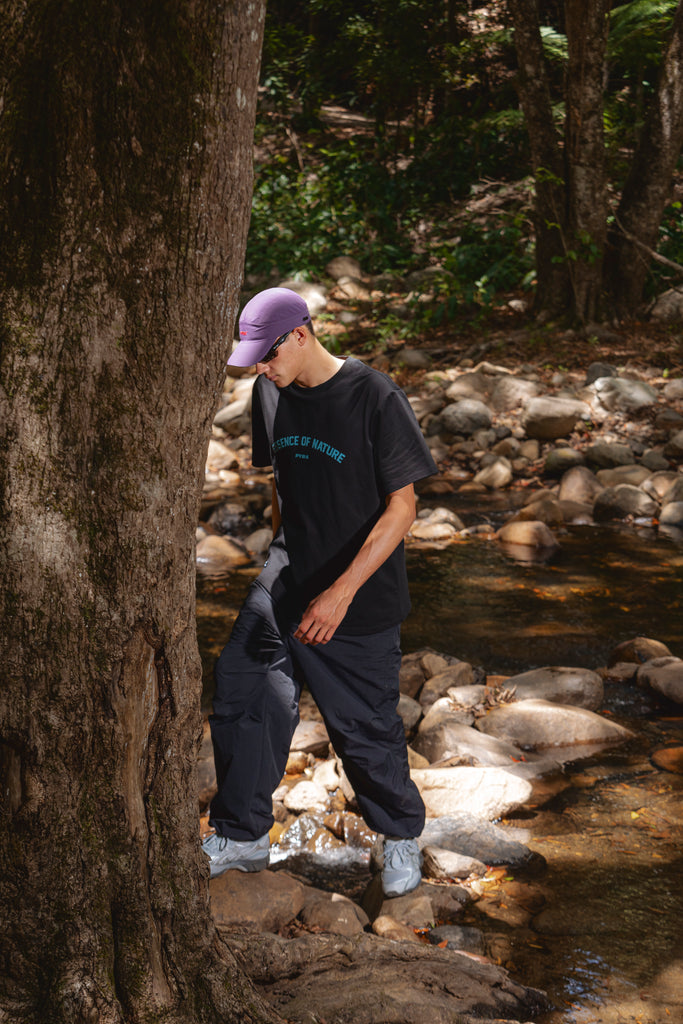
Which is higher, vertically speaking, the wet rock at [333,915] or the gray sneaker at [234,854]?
the gray sneaker at [234,854]

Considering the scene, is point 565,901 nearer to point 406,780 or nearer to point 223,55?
point 406,780

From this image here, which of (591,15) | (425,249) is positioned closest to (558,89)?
(425,249)

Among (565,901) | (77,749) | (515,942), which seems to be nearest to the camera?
(77,749)

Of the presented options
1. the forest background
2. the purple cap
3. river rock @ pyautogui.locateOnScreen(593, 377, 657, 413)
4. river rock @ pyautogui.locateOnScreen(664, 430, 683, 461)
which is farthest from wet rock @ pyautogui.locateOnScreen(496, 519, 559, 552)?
the purple cap

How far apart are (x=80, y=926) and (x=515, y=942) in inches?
71.4

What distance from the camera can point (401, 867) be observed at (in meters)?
3.10

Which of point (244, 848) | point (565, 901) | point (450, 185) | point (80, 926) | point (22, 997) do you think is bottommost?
point (565, 901)

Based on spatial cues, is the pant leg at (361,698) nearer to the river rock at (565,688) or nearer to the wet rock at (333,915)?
the wet rock at (333,915)

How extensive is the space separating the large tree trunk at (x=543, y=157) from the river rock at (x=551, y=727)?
7983 mm

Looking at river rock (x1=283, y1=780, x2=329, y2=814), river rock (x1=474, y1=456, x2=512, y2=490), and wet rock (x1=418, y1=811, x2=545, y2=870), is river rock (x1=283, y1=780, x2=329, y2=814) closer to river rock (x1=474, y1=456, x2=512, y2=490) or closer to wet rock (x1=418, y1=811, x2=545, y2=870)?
wet rock (x1=418, y1=811, x2=545, y2=870)

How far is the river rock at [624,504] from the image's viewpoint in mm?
8344

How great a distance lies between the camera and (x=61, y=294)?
5.03 feet

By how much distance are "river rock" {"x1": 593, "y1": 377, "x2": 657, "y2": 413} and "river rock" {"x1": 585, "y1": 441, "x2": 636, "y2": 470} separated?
2.52 ft

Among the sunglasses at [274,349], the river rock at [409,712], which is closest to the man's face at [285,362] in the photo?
the sunglasses at [274,349]
